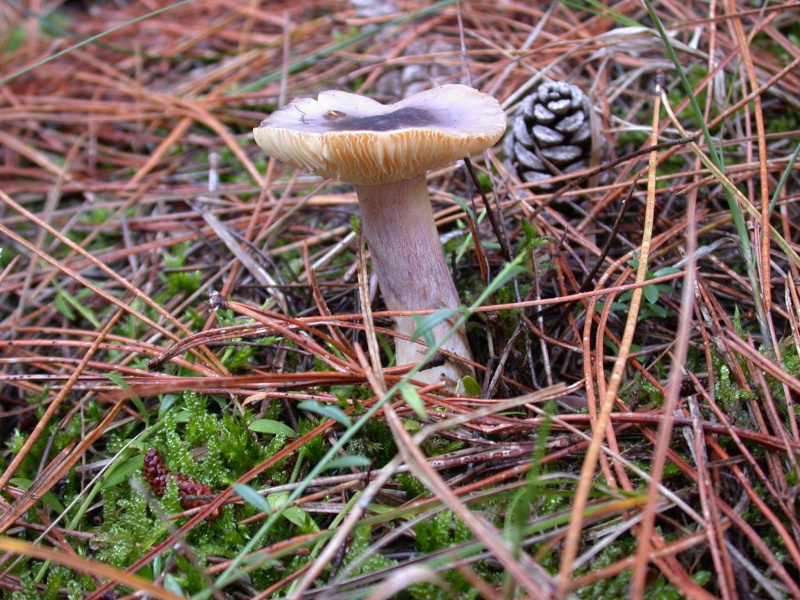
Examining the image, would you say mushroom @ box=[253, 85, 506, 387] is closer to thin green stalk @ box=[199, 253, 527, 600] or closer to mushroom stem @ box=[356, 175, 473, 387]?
mushroom stem @ box=[356, 175, 473, 387]

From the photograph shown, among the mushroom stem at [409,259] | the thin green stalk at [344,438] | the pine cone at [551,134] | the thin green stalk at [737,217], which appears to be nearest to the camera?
the thin green stalk at [344,438]

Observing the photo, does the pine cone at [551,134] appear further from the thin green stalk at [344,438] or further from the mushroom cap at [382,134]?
the thin green stalk at [344,438]

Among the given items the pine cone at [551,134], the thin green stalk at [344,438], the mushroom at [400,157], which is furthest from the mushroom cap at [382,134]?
the pine cone at [551,134]

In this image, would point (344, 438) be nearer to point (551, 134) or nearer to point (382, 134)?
point (382, 134)

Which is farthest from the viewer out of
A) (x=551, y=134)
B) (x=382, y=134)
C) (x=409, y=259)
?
(x=551, y=134)

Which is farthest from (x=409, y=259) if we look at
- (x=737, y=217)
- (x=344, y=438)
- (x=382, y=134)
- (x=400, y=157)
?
(x=737, y=217)

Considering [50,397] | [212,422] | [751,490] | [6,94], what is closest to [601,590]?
[751,490]

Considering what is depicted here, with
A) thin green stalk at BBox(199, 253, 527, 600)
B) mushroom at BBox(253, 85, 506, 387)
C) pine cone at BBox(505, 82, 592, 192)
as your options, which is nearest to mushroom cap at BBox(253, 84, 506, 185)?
mushroom at BBox(253, 85, 506, 387)
